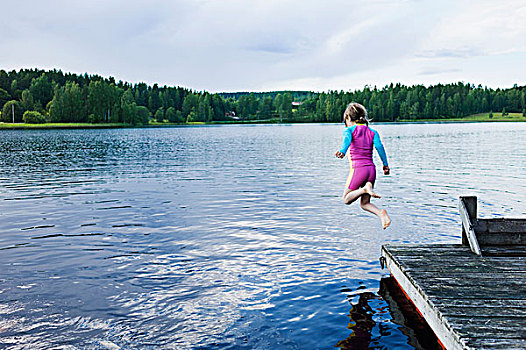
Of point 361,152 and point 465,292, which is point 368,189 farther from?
point 465,292

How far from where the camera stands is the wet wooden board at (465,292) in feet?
20.1

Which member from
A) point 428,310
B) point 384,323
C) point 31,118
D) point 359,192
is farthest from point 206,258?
point 31,118

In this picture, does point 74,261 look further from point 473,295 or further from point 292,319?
point 473,295

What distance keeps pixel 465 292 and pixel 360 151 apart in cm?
354

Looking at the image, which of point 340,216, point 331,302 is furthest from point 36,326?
point 340,216

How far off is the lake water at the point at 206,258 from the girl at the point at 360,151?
2225 millimetres

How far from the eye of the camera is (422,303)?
7789 millimetres

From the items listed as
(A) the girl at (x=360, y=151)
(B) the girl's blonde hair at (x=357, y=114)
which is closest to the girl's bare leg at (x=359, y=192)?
(A) the girl at (x=360, y=151)

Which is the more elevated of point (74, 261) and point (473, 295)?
point (473, 295)

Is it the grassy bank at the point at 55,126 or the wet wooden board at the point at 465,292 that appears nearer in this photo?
the wet wooden board at the point at 465,292

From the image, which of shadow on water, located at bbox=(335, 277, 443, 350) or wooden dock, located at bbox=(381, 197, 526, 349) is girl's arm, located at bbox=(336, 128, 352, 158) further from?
shadow on water, located at bbox=(335, 277, 443, 350)

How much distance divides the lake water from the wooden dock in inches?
39.1

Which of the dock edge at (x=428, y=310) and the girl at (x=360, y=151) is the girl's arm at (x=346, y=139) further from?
the dock edge at (x=428, y=310)

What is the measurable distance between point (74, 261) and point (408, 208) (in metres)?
13.8
